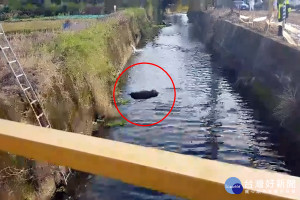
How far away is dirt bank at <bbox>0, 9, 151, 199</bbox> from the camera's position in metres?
6.45

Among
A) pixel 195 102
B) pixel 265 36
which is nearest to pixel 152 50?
pixel 265 36

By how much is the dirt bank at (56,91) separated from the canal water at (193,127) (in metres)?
1.13

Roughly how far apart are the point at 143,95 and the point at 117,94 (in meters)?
1.30

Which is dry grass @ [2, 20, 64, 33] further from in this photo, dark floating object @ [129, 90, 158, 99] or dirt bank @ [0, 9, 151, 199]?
dark floating object @ [129, 90, 158, 99]

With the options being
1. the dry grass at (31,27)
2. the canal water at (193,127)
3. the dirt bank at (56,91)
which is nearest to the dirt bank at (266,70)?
the canal water at (193,127)

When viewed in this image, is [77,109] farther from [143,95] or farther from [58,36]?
[143,95]

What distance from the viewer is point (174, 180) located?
4.99 ft

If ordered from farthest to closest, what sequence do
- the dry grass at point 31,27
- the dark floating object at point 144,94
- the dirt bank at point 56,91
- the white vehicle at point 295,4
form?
1. the white vehicle at point 295,4
2. the dry grass at point 31,27
3. the dark floating object at point 144,94
4. the dirt bank at point 56,91

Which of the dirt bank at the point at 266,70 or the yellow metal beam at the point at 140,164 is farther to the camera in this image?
the dirt bank at the point at 266,70

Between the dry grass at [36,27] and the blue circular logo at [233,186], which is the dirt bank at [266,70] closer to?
the blue circular logo at [233,186]

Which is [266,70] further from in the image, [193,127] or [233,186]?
[233,186]

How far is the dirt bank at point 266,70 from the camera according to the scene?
11883mm

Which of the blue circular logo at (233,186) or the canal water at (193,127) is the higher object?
the blue circular logo at (233,186)

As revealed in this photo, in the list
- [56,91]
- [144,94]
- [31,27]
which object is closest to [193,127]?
[144,94]
